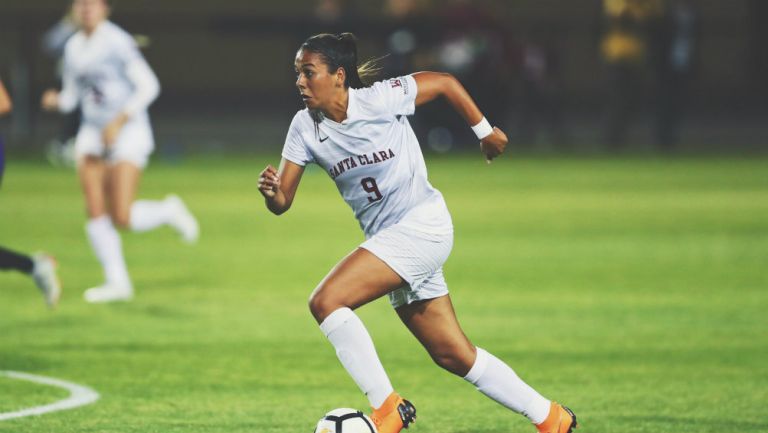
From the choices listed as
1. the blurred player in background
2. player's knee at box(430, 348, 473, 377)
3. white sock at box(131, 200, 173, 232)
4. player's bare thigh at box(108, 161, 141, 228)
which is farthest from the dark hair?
white sock at box(131, 200, 173, 232)

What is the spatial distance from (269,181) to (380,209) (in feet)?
2.10

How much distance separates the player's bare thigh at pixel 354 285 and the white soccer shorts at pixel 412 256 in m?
0.05

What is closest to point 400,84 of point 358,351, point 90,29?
point 358,351

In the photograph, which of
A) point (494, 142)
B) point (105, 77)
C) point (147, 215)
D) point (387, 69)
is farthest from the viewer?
point (387, 69)

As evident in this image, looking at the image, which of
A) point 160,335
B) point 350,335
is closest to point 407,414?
point 350,335

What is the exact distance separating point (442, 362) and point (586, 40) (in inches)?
1212

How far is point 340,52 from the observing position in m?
6.86

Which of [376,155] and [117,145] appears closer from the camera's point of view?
[376,155]

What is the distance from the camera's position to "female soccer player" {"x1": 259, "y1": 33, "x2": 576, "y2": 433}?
6734mm

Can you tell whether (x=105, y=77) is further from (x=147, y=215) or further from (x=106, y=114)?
(x=147, y=215)

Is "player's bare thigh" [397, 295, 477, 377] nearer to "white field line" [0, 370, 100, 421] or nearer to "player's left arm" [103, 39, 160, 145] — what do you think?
"white field line" [0, 370, 100, 421]

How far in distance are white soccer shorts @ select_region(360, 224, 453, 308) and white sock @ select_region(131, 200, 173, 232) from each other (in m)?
6.14

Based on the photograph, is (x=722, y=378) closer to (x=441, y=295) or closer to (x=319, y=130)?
(x=441, y=295)

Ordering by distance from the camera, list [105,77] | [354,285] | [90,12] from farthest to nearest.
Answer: [105,77] → [90,12] → [354,285]
